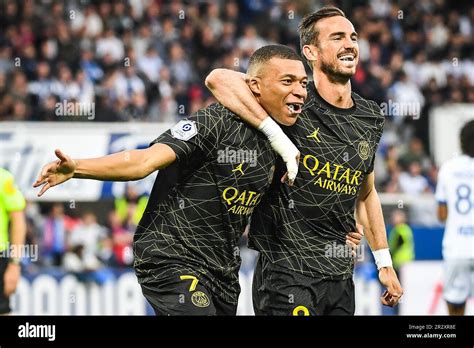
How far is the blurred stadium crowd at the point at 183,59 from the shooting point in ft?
49.1

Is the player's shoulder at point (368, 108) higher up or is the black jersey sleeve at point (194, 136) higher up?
the player's shoulder at point (368, 108)

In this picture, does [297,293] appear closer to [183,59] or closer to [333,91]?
[333,91]

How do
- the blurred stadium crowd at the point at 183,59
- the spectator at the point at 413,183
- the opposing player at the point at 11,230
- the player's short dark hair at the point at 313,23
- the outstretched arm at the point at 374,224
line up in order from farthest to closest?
the spectator at the point at 413,183
the blurred stadium crowd at the point at 183,59
the opposing player at the point at 11,230
the outstretched arm at the point at 374,224
the player's short dark hair at the point at 313,23

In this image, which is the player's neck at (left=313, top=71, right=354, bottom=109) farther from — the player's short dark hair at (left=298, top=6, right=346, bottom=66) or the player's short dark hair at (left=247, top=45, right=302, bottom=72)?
the player's short dark hair at (left=247, top=45, right=302, bottom=72)

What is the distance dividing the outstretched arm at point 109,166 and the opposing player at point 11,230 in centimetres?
324

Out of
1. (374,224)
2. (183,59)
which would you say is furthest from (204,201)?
(183,59)

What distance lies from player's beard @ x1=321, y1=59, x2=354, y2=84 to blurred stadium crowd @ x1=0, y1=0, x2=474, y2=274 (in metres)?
7.20

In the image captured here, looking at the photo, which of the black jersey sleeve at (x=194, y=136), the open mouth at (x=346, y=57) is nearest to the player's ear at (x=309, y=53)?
the open mouth at (x=346, y=57)

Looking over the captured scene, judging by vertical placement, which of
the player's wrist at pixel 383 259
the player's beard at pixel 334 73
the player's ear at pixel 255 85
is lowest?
the player's wrist at pixel 383 259

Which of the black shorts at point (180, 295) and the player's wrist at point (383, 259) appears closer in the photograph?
the black shorts at point (180, 295)

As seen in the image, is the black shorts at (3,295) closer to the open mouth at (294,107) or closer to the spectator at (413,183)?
the open mouth at (294,107)

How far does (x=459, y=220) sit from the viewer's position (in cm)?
929
